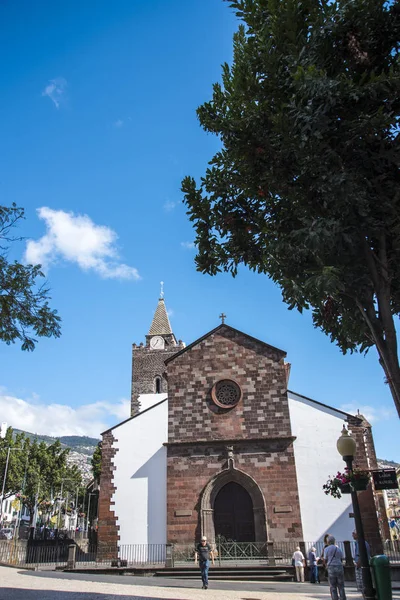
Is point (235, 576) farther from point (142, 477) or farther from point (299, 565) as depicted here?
point (142, 477)

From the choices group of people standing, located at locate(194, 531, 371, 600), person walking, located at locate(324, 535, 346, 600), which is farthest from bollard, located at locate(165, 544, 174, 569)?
person walking, located at locate(324, 535, 346, 600)

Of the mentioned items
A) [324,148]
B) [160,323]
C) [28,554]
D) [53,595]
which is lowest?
[53,595]

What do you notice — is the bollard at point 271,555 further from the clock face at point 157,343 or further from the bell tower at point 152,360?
the clock face at point 157,343

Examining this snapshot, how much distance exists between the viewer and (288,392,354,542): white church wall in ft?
68.6

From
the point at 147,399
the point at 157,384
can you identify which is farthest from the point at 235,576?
the point at 157,384

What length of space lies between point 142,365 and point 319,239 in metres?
41.2

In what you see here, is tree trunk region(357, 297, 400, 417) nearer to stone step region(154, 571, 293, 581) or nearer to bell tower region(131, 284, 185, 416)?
stone step region(154, 571, 293, 581)

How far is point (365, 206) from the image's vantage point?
27.7ft

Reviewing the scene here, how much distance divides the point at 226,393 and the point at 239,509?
5504 millimetres

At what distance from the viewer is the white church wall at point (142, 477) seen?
72.6 feet

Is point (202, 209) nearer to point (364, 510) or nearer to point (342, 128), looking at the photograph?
point (342, 128)

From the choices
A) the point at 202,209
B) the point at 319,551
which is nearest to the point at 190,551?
the point at 319,551

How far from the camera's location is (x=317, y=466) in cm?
2203

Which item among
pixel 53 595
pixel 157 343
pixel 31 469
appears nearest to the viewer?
pixel 53 595
